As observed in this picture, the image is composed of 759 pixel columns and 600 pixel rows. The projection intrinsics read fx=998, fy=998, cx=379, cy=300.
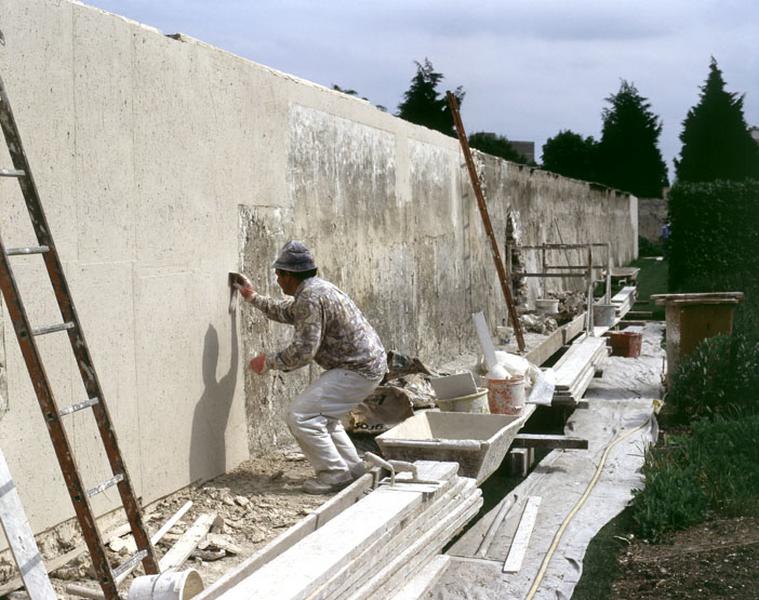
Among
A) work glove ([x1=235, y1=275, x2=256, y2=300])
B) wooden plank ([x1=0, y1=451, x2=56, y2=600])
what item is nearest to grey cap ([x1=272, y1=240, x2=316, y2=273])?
work glove ([x1=235, y1=275, x2=256, y2=300])

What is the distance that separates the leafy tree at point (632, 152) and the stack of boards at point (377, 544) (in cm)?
5987

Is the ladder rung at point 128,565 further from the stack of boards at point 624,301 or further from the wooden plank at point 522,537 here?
the stack of boards at point 624,301

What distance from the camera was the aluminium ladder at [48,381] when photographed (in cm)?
388

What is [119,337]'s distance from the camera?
5434mm

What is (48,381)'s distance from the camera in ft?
12.8

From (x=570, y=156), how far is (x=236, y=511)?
60979mm

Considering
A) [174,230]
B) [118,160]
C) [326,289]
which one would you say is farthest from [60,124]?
[326,289]

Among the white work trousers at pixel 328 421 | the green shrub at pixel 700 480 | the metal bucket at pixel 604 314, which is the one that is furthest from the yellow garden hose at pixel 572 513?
the metal bucket at pixel 604 314

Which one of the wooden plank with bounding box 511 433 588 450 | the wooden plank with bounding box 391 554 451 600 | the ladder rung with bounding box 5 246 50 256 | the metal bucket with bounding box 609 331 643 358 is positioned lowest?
the wooden plank with bounding box 391 554 451 600

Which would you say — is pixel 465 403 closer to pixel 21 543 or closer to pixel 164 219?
pixel 164 219

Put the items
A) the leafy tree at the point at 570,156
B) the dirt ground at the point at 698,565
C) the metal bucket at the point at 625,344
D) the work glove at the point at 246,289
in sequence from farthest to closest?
1. the leafy tree at the point at 570,156
2. the metal bucket at the point at 625,344
3. the work glove at the point at 246,289
4. the dirt ground at the point at 698,565

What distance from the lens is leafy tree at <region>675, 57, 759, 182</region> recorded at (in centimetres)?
4384

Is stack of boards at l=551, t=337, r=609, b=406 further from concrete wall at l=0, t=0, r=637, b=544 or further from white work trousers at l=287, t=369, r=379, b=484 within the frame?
white work trousers at l=287, t=369, r=379, b=484

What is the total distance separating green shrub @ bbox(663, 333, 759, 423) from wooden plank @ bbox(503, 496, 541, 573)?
113 inches
